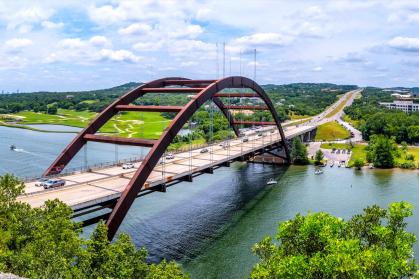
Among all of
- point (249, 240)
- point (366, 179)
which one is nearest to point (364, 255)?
point (249, 240)

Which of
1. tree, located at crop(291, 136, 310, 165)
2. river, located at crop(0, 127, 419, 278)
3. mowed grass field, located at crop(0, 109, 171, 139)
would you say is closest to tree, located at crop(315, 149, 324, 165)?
tree, located at crop(291, 136, 310, 165)

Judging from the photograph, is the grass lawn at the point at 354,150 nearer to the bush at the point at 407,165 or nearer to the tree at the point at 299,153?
the bush at the point at 407,165

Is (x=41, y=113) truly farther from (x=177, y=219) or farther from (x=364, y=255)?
(x=364, y=255)

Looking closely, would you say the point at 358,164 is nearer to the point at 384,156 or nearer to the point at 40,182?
the point at 384,156

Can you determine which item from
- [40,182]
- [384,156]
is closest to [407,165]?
[384,156]

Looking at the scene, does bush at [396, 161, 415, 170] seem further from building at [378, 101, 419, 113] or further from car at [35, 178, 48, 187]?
building at [378, 101, 419, 113]
